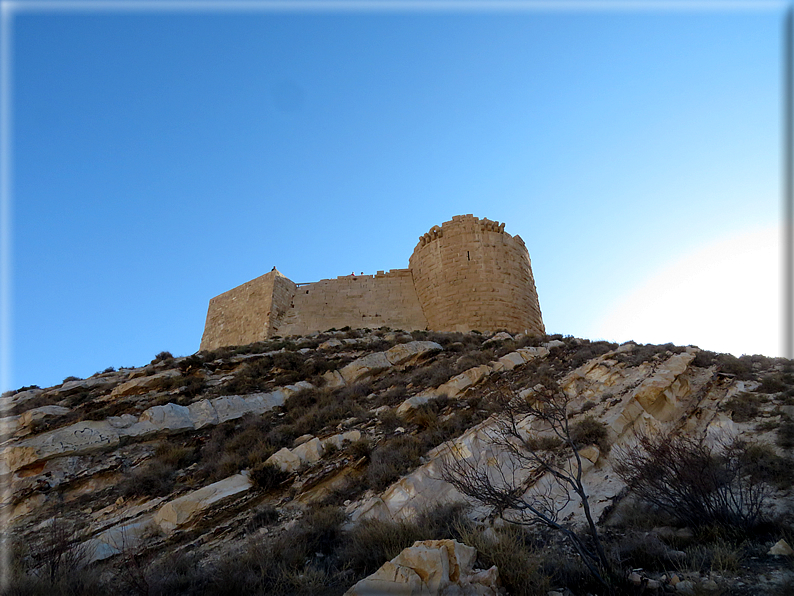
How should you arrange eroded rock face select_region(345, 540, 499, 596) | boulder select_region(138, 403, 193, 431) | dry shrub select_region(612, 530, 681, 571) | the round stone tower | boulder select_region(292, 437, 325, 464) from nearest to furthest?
eroded rock face select_region(345, 540, 499, 596) → dry shrub select_region(612, 530, 681, 571) → boulder select_region(292, 437, 325, 464) → boulder select_region(138, 403, 193, 431) → the round stone tower

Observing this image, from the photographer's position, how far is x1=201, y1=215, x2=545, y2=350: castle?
58.2 ft

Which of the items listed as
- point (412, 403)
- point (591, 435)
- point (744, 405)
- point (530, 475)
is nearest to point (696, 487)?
point (530, 475)

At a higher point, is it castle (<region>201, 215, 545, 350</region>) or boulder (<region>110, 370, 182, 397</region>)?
castle (<region>201, 215, 545, 350</region>)

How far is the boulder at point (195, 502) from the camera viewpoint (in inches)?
229

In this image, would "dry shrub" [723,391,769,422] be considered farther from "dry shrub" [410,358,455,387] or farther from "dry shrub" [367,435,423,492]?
"dry shrub" [367,435,423,492]

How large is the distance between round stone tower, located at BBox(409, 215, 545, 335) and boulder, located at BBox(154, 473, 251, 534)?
38.5ft

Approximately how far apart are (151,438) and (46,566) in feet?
14.4

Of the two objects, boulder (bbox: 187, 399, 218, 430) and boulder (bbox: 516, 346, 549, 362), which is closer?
boulder (bbox: 187, 399, 218, 430)

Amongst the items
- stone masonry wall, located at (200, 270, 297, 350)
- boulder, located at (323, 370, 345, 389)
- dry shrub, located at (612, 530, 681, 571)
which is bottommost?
dry shrub, located at (612, 530, 681, 571)

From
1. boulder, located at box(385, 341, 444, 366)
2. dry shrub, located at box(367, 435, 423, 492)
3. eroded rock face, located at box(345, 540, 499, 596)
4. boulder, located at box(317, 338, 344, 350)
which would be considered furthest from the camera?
boulder, located at box(317, 338, 344, 350)

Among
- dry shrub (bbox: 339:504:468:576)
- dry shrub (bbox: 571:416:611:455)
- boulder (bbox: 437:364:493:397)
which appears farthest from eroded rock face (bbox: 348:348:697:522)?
dry shrub (bbox: 339:504:468:576)

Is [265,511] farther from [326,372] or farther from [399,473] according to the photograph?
[326,372]

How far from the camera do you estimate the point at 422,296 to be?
19047 mm

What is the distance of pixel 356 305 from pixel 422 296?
118 inches
